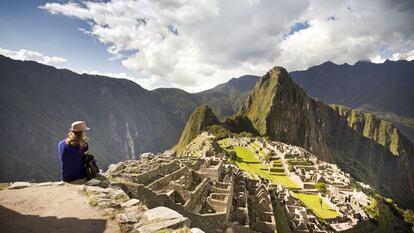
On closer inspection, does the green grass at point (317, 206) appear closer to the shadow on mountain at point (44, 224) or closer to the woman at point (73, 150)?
the woman at point (73, 150)

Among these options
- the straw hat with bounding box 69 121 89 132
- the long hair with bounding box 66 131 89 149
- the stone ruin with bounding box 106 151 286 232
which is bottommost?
the stone ruin with bounding box 106 151 286 232

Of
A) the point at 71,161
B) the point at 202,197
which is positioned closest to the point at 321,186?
the point at 202,197

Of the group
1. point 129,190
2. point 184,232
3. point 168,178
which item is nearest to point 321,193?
point 168,178

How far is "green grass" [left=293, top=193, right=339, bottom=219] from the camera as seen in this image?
132 feet

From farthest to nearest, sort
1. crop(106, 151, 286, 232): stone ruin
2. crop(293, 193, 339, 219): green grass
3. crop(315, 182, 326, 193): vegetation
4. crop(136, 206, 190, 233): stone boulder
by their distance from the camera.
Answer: crop(315, 182, 326, 193): vegetation, crop(293, 193, 339, 219): green grass, crop(106, 151, 286, 232): stone ruin, crop(136, 206, 190, 233): stone boulder

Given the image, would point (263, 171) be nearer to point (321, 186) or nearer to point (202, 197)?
point (321, 186)

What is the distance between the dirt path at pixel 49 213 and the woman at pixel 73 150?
75cm

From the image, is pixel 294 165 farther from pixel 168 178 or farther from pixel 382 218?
pixel 168 178

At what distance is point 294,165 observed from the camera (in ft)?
220

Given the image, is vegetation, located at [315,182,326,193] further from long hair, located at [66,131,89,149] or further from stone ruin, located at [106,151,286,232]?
long hair, located at [66,131,89,149]

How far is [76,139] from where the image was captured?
974 centimetres

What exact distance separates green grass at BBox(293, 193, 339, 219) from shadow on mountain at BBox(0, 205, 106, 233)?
39.1 metres

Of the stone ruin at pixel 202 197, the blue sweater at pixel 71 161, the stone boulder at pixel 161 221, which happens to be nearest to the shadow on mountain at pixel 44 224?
the stone boulder at pixel 161 221

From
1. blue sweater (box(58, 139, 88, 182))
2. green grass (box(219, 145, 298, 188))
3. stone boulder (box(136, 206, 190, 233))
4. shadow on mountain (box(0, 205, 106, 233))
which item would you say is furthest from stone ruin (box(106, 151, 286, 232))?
green grass (box(219, 145, 298, 188))
